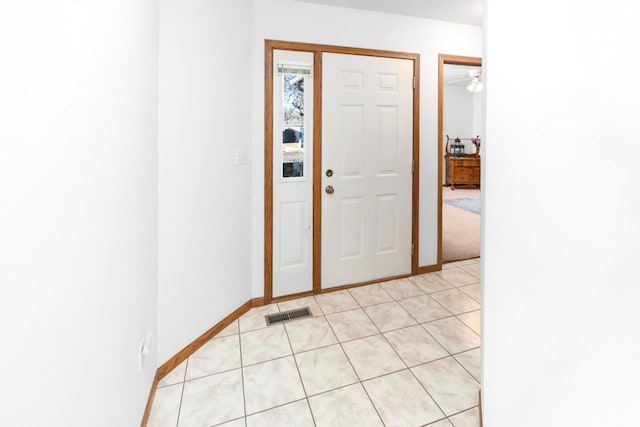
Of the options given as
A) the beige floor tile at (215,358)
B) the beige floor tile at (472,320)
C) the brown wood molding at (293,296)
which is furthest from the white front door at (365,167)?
the beige floor tile at (215,358)

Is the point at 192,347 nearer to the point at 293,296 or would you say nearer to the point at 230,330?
the point at 230,330

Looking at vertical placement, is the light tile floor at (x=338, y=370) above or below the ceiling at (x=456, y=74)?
below

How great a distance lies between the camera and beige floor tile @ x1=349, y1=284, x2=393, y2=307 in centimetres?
279

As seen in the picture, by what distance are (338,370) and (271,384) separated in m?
0.39

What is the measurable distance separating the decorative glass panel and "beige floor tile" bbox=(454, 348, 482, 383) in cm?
177

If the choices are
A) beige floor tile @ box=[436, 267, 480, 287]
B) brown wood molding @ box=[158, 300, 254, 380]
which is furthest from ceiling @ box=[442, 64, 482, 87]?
brown wood molding @ box=[158, 300, 254, 380]

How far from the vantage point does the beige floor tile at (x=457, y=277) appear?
3.16 metres

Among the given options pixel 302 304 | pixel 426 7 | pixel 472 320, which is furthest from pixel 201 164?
pixel 426 7

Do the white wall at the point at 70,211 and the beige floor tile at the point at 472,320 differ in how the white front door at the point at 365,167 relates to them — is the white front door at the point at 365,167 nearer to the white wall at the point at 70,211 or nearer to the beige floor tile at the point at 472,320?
the beige floor tile at the point at 472,320

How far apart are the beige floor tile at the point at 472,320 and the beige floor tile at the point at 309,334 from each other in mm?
990

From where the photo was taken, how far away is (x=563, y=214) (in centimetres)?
77

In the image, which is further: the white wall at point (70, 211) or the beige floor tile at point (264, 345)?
the beige floor tile at point (264, 345)

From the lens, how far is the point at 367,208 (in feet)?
10.1

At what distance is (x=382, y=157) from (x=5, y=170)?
2762mm
